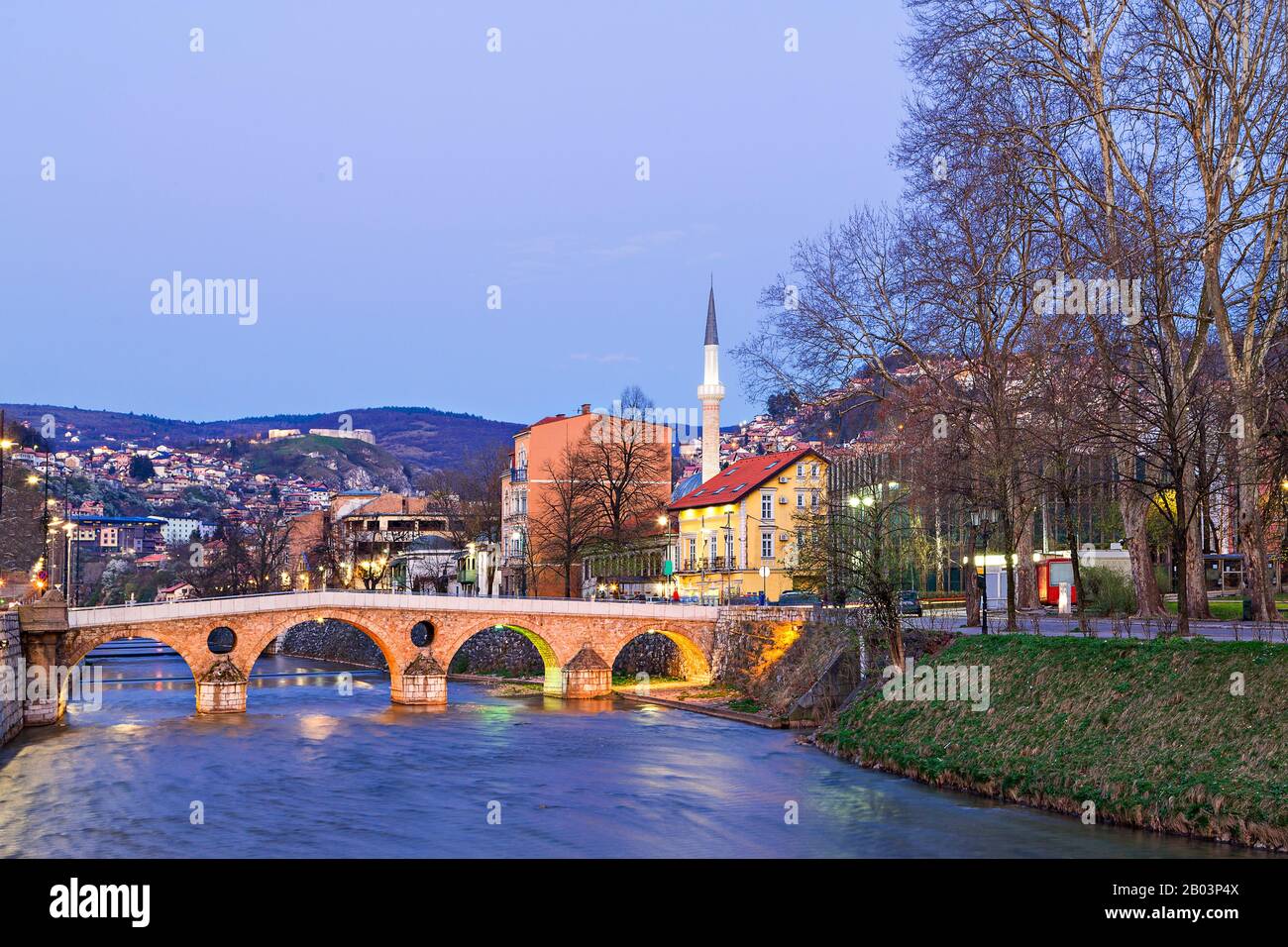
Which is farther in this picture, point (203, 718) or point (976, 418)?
point (203, 718)

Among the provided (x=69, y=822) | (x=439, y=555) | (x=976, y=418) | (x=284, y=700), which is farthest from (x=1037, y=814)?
(x=439, y=555)

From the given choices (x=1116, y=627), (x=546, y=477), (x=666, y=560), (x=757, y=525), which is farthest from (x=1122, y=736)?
(x=546, y=477)

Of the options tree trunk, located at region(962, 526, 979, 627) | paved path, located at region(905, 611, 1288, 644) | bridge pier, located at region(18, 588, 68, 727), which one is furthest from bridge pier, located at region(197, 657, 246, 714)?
tree trunk, located at region(962, 526, 979, 627)

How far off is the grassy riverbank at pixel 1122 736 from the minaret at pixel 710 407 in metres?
57.8

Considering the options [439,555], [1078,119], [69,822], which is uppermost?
[1078,119]

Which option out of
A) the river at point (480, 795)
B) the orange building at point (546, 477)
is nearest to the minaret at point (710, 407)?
the orange building at point (546, 477)

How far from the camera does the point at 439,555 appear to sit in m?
109

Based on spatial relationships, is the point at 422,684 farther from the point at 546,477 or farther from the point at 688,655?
the point at 546,477

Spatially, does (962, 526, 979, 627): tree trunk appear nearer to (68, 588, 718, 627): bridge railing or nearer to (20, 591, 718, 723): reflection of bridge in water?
(68, 588, 718, 627): bridge railing

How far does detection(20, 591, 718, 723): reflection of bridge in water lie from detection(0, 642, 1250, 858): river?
2.56m

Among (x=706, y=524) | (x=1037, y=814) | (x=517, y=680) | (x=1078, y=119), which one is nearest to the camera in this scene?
(x=1037, y=814)

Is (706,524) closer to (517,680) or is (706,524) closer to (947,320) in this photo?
(517,680)

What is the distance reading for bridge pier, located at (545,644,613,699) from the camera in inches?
2169
